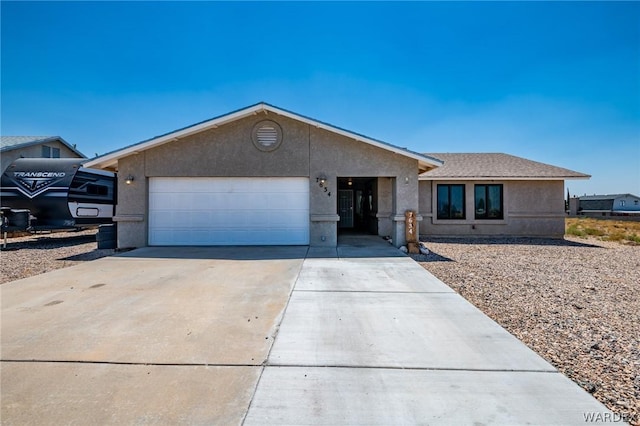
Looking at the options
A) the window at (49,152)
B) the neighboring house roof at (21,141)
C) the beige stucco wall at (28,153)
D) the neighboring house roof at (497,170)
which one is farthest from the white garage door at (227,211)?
the window at (49,152)

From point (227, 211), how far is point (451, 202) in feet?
34.6

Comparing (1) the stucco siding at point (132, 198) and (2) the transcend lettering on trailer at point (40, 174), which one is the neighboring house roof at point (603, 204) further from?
(2) the transcend lettering on trailer at point (40, 174)

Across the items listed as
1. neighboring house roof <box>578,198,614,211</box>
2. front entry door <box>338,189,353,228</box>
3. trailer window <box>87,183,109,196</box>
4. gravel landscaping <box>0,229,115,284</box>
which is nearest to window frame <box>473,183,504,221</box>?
front entry door <box>338,189,353,228</box>

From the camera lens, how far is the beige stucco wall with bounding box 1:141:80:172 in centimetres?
1911

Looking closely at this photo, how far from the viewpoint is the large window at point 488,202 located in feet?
50.4

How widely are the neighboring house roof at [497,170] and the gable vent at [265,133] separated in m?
7.31

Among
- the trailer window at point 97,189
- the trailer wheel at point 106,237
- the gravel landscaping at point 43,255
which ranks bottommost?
the gravel landscaping at point 43,255

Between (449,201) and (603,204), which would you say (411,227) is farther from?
(603,204)

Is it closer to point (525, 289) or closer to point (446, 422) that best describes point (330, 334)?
point (446, 422)

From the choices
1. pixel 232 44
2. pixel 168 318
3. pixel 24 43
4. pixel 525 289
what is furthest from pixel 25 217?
pixel 525 289

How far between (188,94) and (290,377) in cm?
1496

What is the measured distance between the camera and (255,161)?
10.9 m

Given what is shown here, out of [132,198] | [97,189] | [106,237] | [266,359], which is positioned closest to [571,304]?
[266,359]

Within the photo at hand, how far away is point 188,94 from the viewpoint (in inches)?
581
